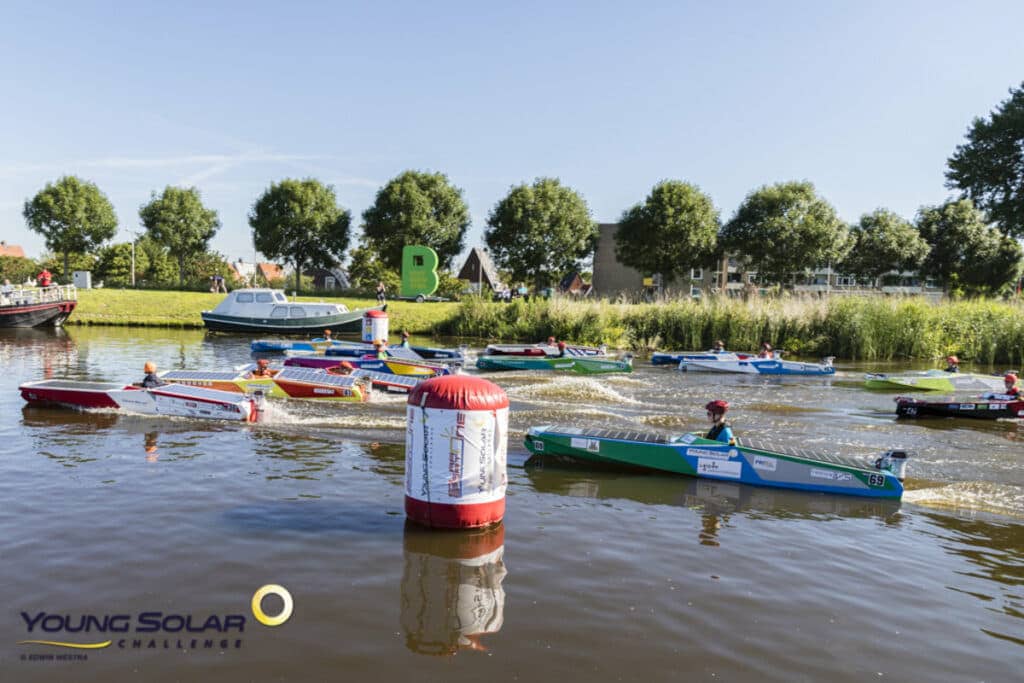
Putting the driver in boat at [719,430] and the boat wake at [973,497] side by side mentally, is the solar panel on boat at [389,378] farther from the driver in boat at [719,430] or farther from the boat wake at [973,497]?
the boat wake at [973,497]

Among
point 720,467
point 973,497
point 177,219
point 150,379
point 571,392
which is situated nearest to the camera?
point 973,497

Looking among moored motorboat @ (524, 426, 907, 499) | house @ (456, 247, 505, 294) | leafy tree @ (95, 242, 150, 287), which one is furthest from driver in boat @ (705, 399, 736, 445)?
leafy tree @ (95, 242, 150, 287)

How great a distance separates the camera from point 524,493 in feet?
32.6

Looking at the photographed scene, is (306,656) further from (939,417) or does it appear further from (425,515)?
(939,417)

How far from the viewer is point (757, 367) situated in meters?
25.5

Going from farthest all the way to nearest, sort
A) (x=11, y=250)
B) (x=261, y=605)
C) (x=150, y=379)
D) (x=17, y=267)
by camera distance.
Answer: (x=11, y=250) < (x=17, y=267) < (x=150, y=379) < (x=261, y=605)

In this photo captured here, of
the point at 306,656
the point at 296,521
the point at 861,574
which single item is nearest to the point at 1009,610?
the point at 861,574

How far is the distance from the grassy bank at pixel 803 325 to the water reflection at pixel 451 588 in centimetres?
2665

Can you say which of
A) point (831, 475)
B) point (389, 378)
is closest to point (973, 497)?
point (831, 475)

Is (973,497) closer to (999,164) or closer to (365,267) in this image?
(999,164)

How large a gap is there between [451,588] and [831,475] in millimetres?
6528

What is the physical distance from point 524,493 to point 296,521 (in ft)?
10.7

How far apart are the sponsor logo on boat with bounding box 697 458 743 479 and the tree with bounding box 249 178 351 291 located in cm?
5576

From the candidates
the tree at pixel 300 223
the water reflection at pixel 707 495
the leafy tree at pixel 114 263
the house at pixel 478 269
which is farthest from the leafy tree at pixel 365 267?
the water reflection at pixel 707 495
